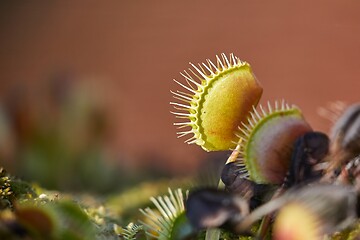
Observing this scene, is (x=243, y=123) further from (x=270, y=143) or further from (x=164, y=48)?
(x=164, y=48)

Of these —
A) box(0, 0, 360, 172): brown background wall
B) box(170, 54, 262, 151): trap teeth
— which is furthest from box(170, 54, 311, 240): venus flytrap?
box(0, 0, 360, 172): brown background wall

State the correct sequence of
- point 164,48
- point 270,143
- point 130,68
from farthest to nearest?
1. point 130,68
2. point 164,48
3. point 270,143

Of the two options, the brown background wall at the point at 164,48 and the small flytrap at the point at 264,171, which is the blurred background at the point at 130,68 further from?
the small flytrap at the point at 264,171

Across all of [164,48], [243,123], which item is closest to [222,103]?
[243,123]

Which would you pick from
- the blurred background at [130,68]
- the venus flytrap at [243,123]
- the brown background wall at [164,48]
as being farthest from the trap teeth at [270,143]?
the brown background wall at [164,48]

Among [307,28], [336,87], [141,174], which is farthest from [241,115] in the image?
[307,28]

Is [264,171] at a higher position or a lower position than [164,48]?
higher

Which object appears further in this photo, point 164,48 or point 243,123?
point 164,48
